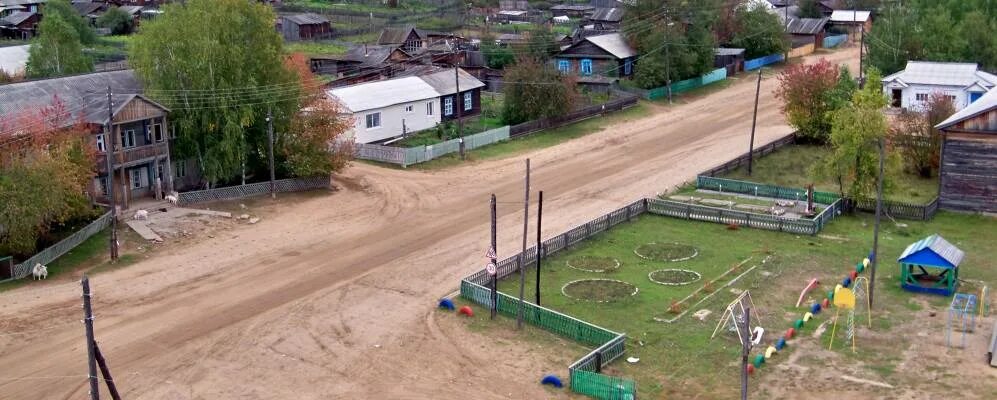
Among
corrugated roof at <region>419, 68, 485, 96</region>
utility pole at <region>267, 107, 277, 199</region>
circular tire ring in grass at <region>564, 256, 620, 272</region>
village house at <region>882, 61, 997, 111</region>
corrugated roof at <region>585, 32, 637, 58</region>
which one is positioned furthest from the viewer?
corrugated roof at <region>585, 32, 637, 58</region>

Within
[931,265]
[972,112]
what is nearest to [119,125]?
[931,265]

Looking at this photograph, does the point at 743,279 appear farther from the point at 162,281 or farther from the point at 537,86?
the point at 537,86

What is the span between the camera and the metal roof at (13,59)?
247 feet

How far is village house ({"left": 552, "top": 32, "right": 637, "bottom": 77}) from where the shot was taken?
79.6m

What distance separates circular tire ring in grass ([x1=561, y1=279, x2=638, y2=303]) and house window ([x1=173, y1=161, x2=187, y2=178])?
2178 cm

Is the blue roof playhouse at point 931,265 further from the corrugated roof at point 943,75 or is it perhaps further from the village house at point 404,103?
the corrugated roof at point 943,75

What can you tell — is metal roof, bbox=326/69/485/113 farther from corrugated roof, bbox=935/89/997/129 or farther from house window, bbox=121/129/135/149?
corrugated roof, bbox=935/89/997/129

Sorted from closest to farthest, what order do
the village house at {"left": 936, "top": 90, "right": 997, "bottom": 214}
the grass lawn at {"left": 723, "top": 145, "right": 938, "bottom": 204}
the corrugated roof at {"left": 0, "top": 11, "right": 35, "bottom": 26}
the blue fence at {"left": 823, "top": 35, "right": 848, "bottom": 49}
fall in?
the village house at {"left": 936, "top": 90, "right": 997, "bottom": 214}, the grass lawn at {"left": 723, "top": 145, "right": 938, "bottom": 204}, the blue fence at {"left": 823, "top": 35, "right": 848, "bottom": 49}, the corrugated roof at {"left": 0, "top": 11, "right": 35, "bottom": 26}

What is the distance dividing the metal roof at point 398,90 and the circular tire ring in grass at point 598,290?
24760mm

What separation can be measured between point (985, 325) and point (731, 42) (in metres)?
61.8

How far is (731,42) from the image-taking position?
298 ft

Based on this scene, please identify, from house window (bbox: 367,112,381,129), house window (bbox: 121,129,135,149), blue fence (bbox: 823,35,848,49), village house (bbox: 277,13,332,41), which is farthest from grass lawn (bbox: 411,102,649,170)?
village house (bbox: 277,13,332,41)

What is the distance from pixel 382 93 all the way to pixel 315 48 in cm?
4646

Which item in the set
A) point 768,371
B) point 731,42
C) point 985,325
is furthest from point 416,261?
point 731,42
